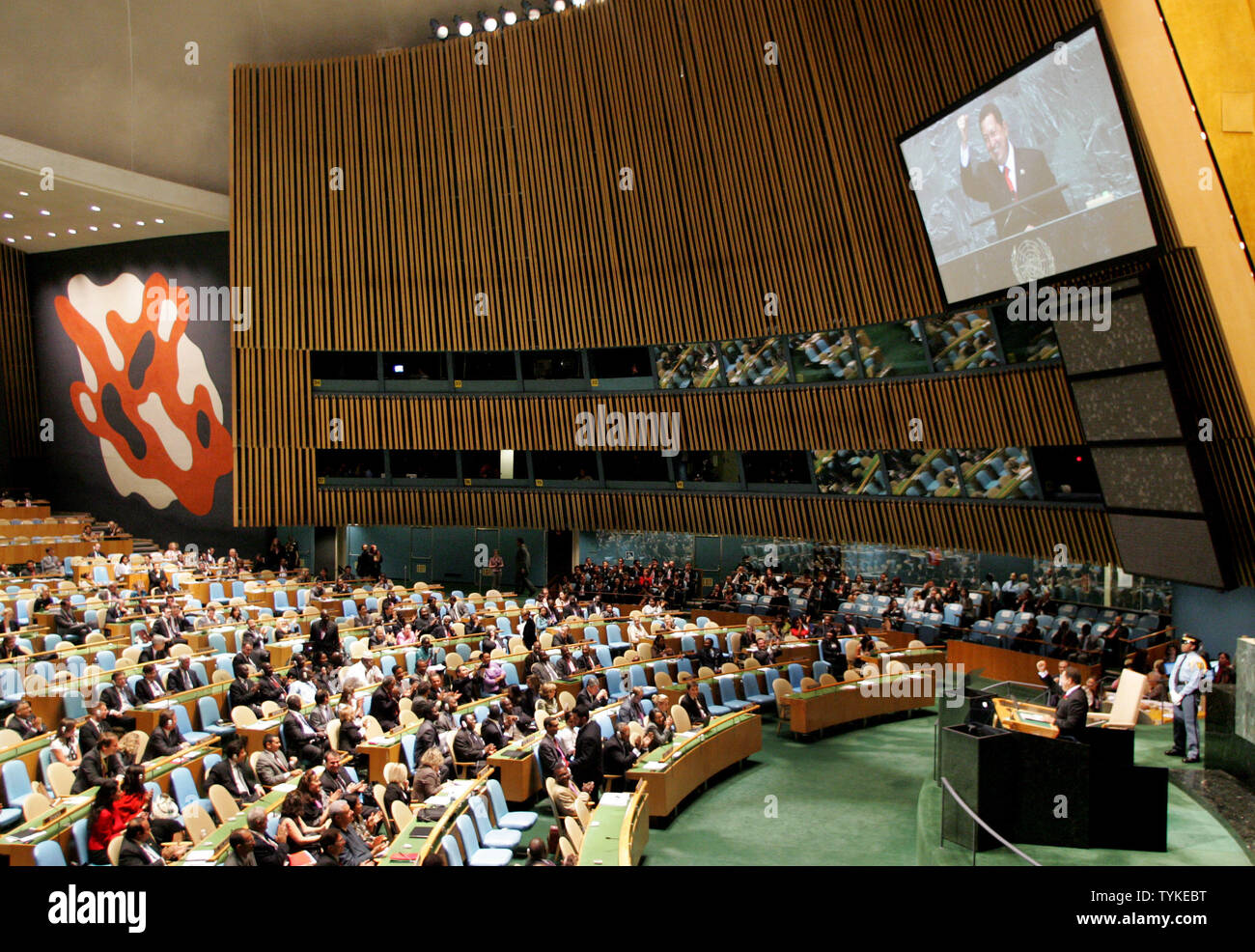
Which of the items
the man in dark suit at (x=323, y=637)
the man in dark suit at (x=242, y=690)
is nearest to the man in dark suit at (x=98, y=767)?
the man in dark suit at (x=242, y=690)

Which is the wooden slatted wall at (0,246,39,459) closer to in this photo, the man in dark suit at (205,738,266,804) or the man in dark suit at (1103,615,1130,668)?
the man in dark suit at (205,738,266,804)

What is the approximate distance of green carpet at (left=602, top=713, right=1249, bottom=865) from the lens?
6320 mm

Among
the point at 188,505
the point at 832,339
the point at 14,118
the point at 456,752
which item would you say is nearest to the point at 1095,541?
the point at 832,339

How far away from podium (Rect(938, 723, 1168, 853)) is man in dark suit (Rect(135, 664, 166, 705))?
7.21 m

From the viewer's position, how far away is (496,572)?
20.4 meters

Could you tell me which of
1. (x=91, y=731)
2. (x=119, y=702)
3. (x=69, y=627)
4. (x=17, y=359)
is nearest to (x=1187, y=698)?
(x=91, y=731)

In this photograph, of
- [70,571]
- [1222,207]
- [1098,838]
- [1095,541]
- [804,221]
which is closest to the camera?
[1098,838]

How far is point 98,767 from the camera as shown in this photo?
659 cm

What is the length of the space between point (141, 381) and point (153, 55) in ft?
23.5

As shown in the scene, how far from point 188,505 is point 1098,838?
2007 cm

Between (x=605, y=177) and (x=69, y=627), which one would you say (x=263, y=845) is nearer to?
(x=69, y=627)

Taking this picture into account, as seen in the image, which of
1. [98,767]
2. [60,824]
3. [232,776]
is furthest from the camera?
[232,776]
